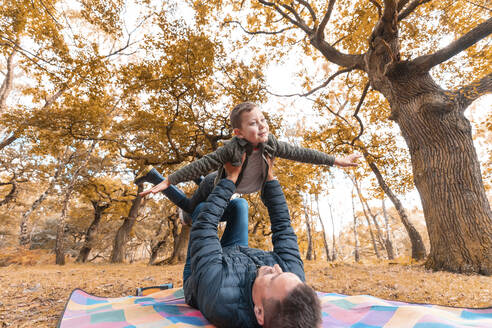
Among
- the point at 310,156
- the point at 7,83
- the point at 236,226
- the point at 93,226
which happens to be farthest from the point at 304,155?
the point at 93,226

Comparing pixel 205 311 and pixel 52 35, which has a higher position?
pixel 52 35

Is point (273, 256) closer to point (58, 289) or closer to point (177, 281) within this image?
point (177, 281)

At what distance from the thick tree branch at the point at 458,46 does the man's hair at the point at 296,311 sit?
4918 mm

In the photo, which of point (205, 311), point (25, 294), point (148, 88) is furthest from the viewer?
point (148, 88)

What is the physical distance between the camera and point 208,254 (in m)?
1.74

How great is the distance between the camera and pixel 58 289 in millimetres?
3787

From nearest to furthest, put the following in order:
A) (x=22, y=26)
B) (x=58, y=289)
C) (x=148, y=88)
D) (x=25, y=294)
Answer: (x=25, y=294), (x=58, y=289), (x=22, y=26), (x=148, y=88)

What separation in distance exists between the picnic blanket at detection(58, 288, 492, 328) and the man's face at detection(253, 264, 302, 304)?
2.05 ft

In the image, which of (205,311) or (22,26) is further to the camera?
(22,26)

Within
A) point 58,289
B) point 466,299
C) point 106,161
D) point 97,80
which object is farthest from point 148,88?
point 466,299

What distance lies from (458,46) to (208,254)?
515cm

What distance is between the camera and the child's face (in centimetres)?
251

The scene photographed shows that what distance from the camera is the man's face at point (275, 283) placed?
4.25 ft

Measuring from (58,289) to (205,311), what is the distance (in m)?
3.65
